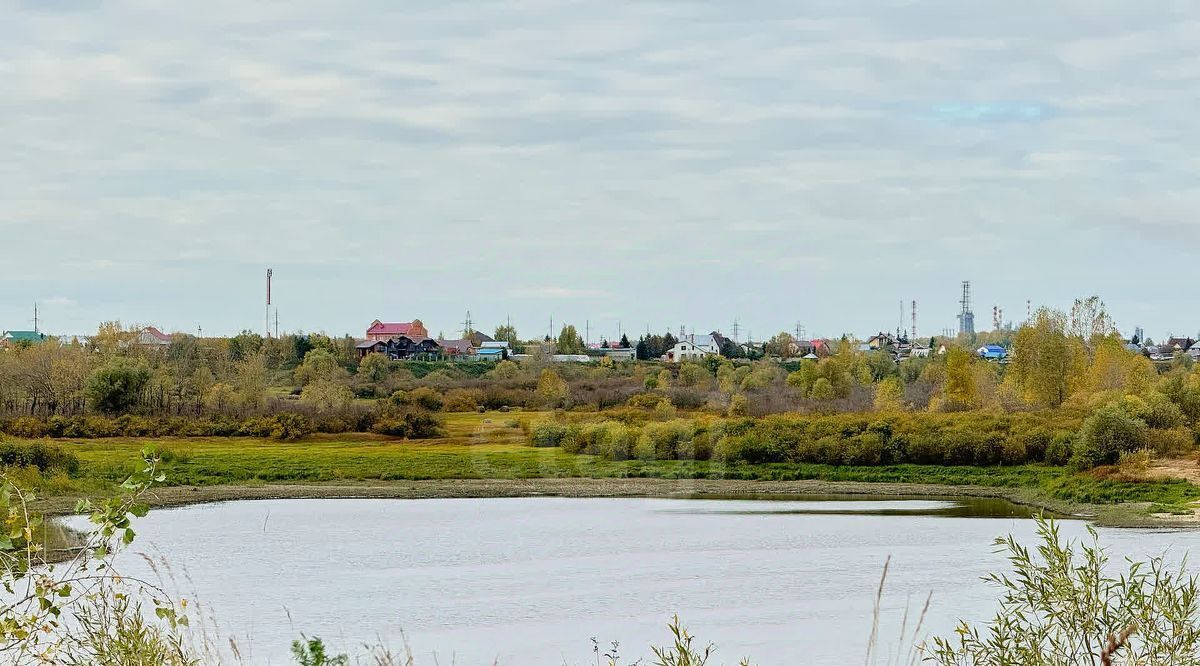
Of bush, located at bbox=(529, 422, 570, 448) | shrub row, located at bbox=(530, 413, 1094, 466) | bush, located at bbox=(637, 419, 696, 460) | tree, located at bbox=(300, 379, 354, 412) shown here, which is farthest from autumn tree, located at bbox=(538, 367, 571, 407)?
bush, located at bbox=(637, 419, 696, 460)

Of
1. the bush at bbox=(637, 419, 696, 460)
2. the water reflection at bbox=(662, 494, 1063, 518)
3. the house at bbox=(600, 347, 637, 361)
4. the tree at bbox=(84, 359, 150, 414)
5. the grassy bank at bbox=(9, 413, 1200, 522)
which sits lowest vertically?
the water reflection at bbox=(662, 494, 1063, 518)

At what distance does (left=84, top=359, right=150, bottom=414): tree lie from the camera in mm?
52438

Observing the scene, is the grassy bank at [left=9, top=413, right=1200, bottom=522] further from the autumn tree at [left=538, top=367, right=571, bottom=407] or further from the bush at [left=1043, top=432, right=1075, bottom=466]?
the autumn tree at [left=538, top=367, right=571, bottom=407]

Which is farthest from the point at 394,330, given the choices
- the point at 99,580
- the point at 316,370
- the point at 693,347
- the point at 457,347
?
the point at 99,580

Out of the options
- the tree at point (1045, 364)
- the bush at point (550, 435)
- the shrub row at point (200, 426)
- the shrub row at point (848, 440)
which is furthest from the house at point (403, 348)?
the tree at point (1045, 364)

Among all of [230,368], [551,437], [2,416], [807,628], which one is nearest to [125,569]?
[807,628]

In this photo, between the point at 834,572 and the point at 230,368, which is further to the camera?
the point at 230,368

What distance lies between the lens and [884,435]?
4347 cm

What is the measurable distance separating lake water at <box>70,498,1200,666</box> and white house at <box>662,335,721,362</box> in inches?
2889

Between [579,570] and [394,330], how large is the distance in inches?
3827

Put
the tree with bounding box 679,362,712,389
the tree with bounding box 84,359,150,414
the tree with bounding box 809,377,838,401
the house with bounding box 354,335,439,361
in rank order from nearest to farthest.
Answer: the tree with bounding box 84,359,150,414 < the tree with bounding box 809,377,838,401 < the tree with bounding box 679,362,712,389 < the house with bounding box 354,335,439,361

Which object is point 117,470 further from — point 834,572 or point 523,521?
point 834,572

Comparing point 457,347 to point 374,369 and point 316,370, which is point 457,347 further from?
point 316,370

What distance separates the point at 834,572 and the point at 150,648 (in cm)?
1788
